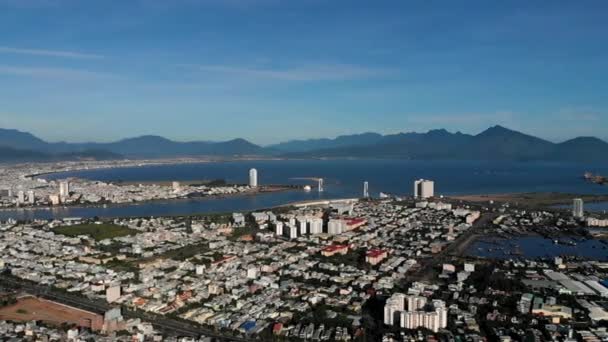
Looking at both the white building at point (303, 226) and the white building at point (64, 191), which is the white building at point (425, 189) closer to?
the white building at point (303, 226)

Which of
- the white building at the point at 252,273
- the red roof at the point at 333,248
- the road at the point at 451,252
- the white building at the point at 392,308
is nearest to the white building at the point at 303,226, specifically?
the red roof at the point at 333,248

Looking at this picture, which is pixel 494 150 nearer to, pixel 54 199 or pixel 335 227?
pixel 54 199

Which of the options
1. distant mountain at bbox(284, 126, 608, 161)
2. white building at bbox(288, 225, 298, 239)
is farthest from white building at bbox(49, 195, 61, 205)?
distant mountain at bbox(284, 126, 608, 161)

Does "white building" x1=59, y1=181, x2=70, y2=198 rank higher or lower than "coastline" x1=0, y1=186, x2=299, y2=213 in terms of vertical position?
higher

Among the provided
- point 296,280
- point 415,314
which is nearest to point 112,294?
point 296,280

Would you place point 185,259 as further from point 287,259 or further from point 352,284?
point 352,284

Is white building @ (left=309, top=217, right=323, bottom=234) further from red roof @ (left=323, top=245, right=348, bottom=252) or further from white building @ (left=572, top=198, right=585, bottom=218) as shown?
white building @ (left=572, top=198, right=585, bottom=218)
